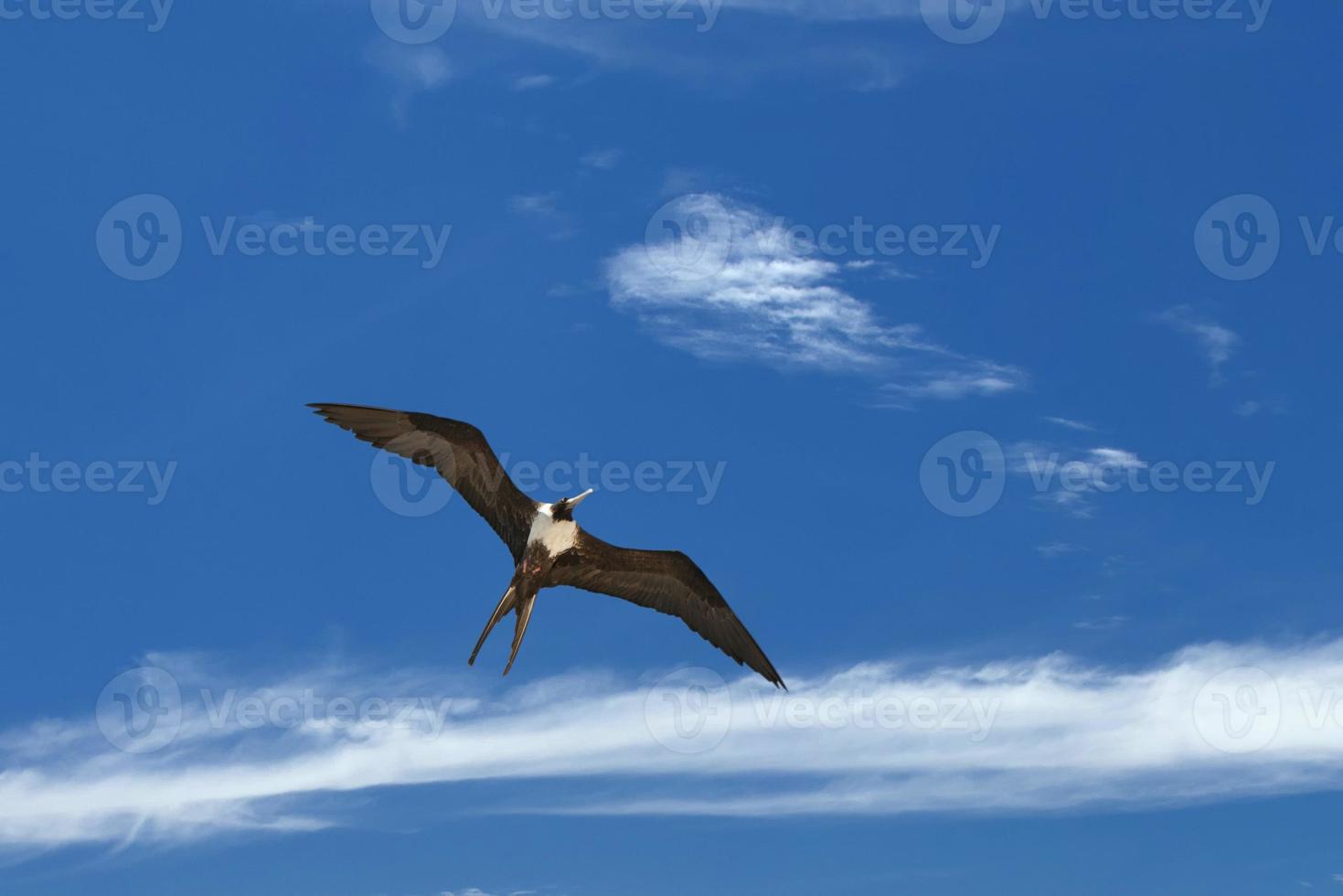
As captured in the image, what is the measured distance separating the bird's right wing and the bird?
2 cm

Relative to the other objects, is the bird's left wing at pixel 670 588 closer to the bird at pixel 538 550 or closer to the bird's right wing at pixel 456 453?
the bird at pixel 538 550

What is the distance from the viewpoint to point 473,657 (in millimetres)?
21375

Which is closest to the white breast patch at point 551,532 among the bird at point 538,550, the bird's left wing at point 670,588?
the bird at point 538,550

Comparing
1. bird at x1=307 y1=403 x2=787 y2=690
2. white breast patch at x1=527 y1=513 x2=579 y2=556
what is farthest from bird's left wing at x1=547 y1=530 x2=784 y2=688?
white breast patch at x1=527 y1=513 x2=579 y2=556

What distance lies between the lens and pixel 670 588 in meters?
23.9

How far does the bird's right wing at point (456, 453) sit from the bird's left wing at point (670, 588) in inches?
52.4

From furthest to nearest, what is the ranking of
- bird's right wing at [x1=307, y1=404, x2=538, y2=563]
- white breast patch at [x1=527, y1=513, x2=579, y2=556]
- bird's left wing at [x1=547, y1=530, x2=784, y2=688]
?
bird's left wing at [x1=547, y1=530, x2=784, y2=688] < white breast patch at [x1=527, y1=513, x2=579, y2=556] < bird's right wing at [x1=307, y1=404, x2=538, y2=563]

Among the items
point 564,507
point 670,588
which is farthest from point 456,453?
point 670,588

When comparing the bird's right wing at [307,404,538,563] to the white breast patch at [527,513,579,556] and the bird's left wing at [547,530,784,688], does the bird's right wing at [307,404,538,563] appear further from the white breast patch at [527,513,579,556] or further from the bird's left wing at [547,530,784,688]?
the bird's left wing at [547,530,784,688]

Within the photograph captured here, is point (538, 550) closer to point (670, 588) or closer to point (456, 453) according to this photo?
point (456, 453)

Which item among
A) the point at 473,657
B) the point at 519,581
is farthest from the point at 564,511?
the point at 473,657

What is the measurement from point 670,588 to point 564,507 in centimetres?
306

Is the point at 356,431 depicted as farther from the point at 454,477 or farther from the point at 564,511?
the point at 564,511

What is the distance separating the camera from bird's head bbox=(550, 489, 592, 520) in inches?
870
